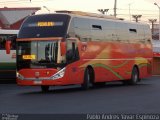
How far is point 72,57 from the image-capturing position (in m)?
26.2

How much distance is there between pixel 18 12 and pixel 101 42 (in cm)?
3673

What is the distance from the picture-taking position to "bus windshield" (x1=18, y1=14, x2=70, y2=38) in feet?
84.3

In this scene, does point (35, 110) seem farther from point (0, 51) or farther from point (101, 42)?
point (0, 51)

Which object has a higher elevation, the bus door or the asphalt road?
the bus door

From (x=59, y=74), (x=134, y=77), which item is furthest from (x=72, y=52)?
(x=134, y=77)

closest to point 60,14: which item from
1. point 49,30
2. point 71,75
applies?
point 49,30

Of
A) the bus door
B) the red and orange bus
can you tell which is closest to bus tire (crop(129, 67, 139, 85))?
the red and orange bus

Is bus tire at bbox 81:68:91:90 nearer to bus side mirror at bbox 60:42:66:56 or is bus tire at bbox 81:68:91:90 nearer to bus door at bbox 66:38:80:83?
bus door at bbox 66:38:80:83

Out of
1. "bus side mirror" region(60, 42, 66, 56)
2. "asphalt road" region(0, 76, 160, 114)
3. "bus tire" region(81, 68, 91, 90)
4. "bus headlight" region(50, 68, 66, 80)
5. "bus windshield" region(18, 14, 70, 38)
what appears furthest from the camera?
"bus tire" region(81, 68, 91, 90)

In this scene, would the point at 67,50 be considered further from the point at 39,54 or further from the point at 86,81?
the point at 86,81

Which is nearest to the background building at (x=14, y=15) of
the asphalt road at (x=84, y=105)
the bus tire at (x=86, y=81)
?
the bus tire at (x=86, y=81)

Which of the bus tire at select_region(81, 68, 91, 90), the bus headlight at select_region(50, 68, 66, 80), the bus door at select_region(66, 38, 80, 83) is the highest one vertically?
the bus door at select_region(66, 38, 80, 83)

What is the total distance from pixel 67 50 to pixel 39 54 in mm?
1200

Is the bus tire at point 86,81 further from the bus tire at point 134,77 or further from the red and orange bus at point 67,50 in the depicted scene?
the bus tire at point 134,77
